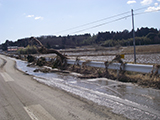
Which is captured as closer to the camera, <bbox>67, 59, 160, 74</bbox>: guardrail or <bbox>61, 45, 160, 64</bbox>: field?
<bbox>67, 59, 160, 74</bbox>: guardrail

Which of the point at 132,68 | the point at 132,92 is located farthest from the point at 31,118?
the point at 132,68

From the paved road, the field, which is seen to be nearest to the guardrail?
the paved road

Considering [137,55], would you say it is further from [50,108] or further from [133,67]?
[50,108]

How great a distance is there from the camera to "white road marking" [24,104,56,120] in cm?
469

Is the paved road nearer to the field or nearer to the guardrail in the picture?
the guardrail

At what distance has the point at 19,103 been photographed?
604cm

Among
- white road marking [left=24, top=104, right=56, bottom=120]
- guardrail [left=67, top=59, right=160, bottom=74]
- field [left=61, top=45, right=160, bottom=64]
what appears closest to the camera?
white road marking [left=24, top=104, right=56, bottom=120]

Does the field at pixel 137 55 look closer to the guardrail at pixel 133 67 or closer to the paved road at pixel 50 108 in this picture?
the guardrail at pixel 133 67

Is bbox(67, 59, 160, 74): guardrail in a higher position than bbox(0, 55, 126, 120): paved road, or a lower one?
higher

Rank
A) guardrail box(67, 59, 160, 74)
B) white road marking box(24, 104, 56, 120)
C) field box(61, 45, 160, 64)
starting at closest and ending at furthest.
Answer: white road marking box(24, 104, 56, 120) → guardrail box(67, 59, 160, 74) → field box(61, 45, 160, 64)

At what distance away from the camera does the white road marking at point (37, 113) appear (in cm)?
469

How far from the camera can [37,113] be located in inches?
198

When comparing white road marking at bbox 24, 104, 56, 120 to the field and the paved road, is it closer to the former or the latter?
the paved road

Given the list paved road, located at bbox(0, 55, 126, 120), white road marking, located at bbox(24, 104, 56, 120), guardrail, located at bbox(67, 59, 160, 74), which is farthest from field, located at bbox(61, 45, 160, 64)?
white road marking, located at bbox(24, 104, 56, 120)
